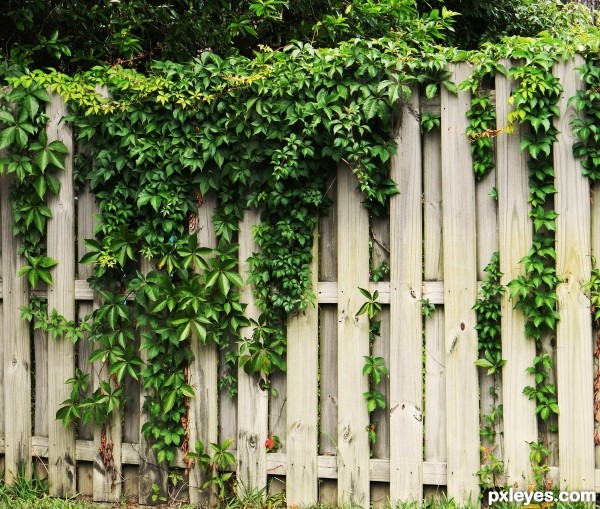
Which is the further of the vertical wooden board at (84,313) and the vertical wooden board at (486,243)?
the vertical wooden board at (84,313)

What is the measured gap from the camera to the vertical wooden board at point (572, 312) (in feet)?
10.8

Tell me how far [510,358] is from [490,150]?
1.08 metres

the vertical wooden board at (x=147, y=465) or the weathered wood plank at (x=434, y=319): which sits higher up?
the weathered wood plank at (x=434, y=319)

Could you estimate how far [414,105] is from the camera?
353 cm

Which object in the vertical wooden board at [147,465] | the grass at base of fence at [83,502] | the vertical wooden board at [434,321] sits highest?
the vertical wooden board at [434,321]

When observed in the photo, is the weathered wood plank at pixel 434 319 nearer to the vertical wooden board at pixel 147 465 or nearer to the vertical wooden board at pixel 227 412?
the vertical wooden board at pixel 227 412

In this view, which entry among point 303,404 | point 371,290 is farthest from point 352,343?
point 303,404

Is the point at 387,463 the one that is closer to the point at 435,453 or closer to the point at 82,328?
the point at 435,453

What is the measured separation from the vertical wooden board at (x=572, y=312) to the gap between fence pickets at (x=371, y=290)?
46 cm

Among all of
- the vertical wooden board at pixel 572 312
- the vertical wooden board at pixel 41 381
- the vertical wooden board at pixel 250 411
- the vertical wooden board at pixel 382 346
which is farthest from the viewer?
the vertical wooden board at pixel 41 381

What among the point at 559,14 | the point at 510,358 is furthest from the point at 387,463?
the point at 559,14

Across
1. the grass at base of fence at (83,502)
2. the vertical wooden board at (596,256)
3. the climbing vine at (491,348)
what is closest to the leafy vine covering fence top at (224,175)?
the climbing vine at (491,348)

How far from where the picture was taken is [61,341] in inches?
158

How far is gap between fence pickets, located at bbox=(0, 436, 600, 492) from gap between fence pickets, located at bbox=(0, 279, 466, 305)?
0.88 metres
